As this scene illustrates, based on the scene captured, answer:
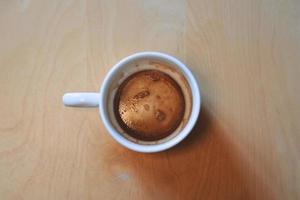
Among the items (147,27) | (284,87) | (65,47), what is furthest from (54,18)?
(284,87)

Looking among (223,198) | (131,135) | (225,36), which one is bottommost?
(223,198)

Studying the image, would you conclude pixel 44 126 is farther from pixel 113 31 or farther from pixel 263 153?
pixel 263 153
